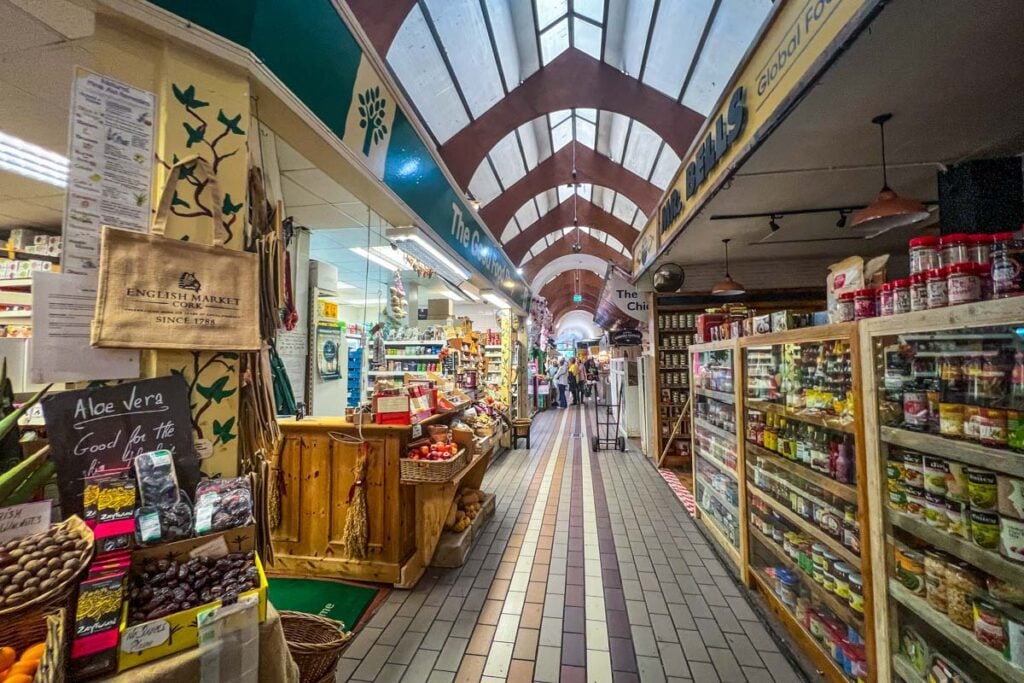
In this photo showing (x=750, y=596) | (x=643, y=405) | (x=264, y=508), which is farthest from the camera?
(x=643, y=405)

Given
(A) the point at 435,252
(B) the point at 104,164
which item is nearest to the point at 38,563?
(B) the point at 104,164

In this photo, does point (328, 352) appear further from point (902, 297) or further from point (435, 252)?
point (902, 297)

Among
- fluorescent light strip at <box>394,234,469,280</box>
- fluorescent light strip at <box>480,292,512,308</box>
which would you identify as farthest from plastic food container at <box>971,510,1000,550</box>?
fluorescent light strip at <box>480,292,512,308</box>

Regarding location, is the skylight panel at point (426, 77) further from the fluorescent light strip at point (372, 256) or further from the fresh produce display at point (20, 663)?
the fresh produce display at point (20, 663)

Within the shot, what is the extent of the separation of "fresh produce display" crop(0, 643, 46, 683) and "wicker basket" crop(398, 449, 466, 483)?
2.08 metres

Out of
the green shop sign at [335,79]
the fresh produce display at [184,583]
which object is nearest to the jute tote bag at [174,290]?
the green shop sign at [335,79]

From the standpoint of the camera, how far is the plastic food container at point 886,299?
1.75 metres

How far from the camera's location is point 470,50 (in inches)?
182

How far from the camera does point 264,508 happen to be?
158cm

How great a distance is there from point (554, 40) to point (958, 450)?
6.48 meters

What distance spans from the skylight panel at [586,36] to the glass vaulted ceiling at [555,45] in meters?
0.02

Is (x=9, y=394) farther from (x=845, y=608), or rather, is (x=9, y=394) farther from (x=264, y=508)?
(x=845, y=608)

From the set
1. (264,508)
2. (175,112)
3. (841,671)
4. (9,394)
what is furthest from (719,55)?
(9,394)

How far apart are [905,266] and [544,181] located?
6.19m
